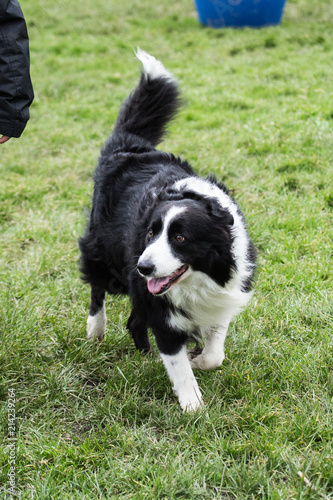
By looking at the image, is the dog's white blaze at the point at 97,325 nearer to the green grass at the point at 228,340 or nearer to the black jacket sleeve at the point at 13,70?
the green grass at the point at 228,340

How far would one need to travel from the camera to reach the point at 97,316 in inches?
129

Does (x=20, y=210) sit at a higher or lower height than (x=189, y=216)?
lower

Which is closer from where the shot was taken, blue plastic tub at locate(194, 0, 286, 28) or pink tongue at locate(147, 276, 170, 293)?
pink tongue at locate(147, 276, 170, 293)

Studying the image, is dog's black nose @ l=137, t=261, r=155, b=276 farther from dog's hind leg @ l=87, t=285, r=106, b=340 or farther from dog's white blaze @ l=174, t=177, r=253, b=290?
dog's hind leg @ l=87, t=285, r=106, b=340

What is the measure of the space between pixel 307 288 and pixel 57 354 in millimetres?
1705

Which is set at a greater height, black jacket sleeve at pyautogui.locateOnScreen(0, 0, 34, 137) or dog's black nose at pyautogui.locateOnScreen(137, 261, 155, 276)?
black jacket sleeve at pyautogui.locateOnScreen(0, 0, 34, 137)

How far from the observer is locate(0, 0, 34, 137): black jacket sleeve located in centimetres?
248

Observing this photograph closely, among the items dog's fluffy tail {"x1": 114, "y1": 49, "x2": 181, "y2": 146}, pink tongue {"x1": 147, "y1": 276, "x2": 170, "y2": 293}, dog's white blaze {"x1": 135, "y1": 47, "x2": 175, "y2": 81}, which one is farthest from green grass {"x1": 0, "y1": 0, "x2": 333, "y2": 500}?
Answer: dog's white blaze {"x1": 135, "y1": 47, "x2": 175, "y2": 81}

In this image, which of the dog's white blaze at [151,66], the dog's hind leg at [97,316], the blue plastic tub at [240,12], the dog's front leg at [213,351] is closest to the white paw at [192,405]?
the dog's front leg at [213,351]

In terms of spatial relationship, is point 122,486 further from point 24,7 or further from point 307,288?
point 24,7

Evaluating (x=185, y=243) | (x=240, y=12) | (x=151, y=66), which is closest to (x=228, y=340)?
(x=185, y=243)

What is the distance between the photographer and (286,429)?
2.32 meters

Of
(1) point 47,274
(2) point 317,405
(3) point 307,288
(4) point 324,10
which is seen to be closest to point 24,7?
(4) point 324,10

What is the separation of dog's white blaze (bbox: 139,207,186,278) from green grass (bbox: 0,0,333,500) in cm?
73
